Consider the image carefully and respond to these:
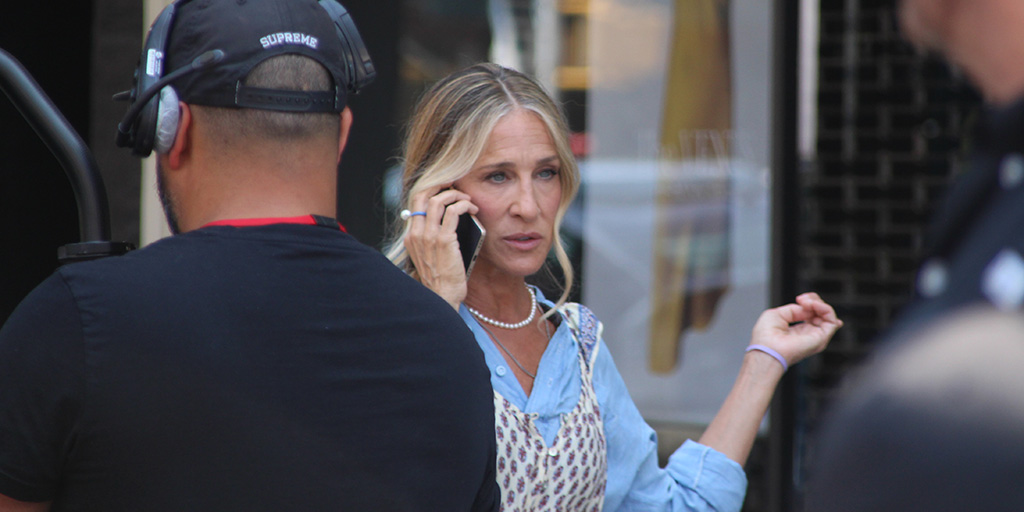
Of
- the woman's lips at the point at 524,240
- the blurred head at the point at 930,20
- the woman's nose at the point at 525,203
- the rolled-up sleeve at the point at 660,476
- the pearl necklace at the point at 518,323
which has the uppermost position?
the blurred head at the point at 930,20

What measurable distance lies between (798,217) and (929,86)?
2.40 ft

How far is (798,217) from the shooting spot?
4051 mm

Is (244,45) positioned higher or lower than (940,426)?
higher

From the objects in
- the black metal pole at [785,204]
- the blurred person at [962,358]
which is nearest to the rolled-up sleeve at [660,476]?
the blurred person at [962,358]

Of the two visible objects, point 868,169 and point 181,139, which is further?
point 868,169

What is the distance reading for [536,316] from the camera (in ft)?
7.29

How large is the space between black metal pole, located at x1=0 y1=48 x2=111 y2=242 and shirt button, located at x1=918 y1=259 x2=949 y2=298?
3.81ft

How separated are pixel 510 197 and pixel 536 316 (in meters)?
0.30

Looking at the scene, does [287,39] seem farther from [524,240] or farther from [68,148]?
[524,240]

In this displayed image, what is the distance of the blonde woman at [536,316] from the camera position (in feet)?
6.50

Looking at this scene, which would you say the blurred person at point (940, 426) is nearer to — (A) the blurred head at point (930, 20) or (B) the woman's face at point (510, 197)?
(A) the blurred head at point (930, 20)

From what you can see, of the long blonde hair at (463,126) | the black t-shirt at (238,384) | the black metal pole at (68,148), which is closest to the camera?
the black t-shirt at (238,384)

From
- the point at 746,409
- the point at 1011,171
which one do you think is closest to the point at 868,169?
the point at 746,409

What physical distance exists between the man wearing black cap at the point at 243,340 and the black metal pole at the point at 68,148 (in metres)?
0.08
